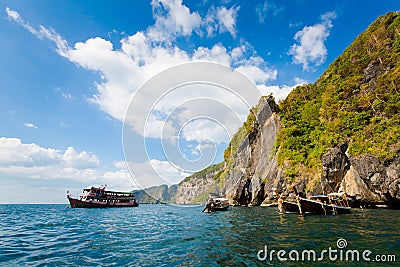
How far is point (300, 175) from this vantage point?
47219 mm

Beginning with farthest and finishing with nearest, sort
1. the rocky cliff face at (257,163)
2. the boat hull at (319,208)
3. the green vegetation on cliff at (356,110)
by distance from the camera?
the rocky cliff face at (257,163) → the green vegetation on cliff at (356,110) → the boat hull at (319,208)

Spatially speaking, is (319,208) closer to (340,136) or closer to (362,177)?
(362,177)

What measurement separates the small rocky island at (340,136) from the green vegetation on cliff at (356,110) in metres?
0.14

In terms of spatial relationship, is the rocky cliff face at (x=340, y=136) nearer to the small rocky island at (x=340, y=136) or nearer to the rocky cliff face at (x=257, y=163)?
the small rocky island at (x=340, y=136)

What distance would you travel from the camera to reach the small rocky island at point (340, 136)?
115 feet

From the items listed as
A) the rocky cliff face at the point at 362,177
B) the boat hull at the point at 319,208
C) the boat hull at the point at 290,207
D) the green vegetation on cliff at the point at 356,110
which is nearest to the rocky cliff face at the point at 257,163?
the green vegetation on cliff at the point at 356,110

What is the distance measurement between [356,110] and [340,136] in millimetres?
6839

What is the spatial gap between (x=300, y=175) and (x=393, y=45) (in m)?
35.7

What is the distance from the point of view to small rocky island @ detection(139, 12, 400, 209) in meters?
35.2

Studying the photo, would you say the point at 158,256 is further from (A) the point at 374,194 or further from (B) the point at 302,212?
(A) the point at 374,194

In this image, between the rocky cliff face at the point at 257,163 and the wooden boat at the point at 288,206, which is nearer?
the wooden boat at the point at 288,206

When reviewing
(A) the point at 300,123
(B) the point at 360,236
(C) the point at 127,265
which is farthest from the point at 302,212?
(A) the point at 300,123

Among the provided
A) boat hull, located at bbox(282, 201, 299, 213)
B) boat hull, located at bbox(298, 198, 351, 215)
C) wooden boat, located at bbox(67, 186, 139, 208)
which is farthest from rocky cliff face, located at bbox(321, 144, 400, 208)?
wooden boat, located at bbox(67, 186, 139, 208)

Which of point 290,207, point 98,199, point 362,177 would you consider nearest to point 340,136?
point 362,177
